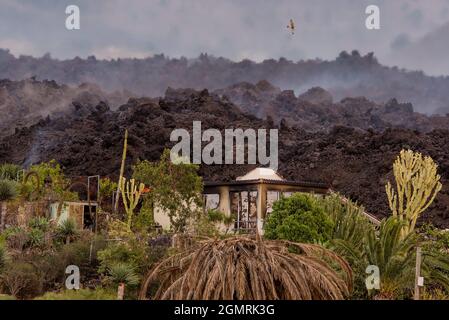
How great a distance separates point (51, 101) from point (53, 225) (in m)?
82.0

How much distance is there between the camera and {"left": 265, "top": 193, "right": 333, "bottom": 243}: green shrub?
Answer: 23.0 meters

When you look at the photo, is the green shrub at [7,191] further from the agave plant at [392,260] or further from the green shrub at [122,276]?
the agave plant at [392,260]

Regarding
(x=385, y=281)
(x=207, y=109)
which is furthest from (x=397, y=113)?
(x=385, y=281)

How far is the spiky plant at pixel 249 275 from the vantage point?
48.2ft

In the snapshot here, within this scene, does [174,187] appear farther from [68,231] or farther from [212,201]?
[212,201]

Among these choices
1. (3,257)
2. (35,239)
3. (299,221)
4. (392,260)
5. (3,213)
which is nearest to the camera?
(392,260)

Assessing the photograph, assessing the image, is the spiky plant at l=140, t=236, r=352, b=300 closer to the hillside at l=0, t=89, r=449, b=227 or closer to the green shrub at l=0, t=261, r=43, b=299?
the green shrub at l=0, t=261, r=43, b=299

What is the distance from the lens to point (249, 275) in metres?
15.0

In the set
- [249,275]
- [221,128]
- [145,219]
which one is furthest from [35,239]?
[221,128]

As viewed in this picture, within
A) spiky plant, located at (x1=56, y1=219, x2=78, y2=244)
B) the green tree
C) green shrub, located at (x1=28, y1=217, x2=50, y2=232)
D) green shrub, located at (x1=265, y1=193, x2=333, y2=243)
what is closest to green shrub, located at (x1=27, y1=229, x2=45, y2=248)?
spiky plant, located at (x1=56, y1=219, x2=78, y2=244)

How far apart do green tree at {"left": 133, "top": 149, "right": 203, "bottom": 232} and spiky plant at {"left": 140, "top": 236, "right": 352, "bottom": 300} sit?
12311mm

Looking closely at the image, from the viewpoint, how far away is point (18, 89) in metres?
110

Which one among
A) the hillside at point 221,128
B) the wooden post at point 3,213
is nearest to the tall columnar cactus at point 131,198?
the wooden post at point 3,213

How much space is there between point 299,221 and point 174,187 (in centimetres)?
685
